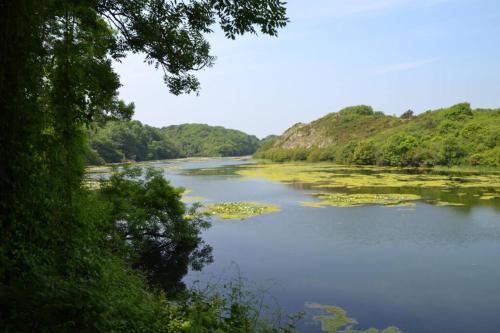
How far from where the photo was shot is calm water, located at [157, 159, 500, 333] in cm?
1220

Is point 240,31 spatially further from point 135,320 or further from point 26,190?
point 135,320

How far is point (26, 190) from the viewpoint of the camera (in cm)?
549

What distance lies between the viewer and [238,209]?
2841 cm

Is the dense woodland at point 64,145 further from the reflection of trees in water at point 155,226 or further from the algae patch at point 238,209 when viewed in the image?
the algae patch at point 238,209

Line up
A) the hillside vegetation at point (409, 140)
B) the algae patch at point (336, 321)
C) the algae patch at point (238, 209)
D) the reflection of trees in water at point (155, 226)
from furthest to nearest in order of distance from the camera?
the hillside vegetation at point (409, 140) → the algae patch at point (238, 209) → the reflection of trees in water at point (155, 226) → the algae patch at point (336, 321)

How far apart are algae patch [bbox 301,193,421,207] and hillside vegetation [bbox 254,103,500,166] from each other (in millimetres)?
34107

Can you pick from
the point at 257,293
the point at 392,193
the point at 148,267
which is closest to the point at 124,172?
the point at 148,267

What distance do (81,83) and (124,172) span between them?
1060 centimetres

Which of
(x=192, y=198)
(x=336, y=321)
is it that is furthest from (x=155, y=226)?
(x=192, y=198)

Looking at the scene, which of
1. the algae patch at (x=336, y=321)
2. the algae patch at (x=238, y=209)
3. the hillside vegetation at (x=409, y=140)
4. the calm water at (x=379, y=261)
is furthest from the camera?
the hillside vegetation at (x=409, y=140)

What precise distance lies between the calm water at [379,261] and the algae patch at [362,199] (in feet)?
6.77

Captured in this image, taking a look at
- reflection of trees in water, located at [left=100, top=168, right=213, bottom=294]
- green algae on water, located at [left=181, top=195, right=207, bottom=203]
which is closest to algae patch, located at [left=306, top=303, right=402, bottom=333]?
reflection of trees in water, located at [left=100, top=168, right=213, bottom=294]

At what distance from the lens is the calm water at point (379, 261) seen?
12195mm

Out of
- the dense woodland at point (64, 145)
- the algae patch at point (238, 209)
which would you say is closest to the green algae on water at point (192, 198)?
the algae patch at point (238, 209)
